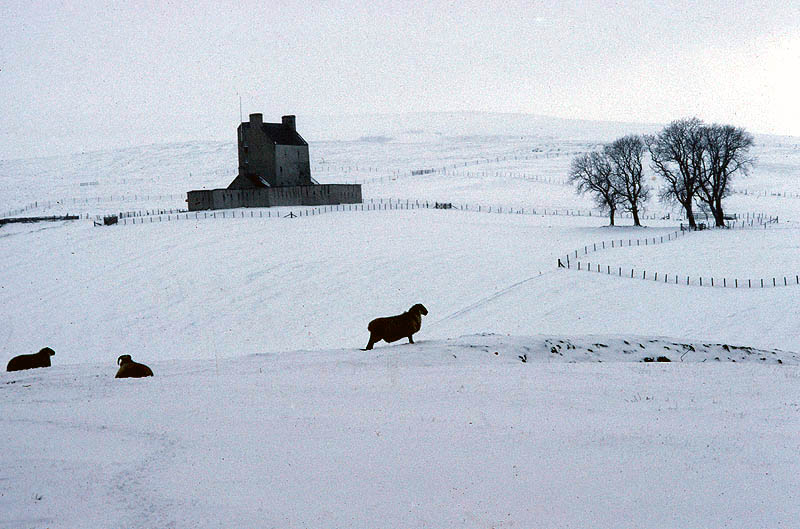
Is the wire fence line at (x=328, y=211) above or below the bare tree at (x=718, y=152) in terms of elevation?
below

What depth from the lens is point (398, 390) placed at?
13898 millimetres

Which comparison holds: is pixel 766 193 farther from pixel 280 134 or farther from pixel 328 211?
pixel 280 134

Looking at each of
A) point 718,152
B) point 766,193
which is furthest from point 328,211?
point 766,193

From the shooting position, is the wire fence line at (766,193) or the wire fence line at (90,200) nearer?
the wire fence line at (766,193)

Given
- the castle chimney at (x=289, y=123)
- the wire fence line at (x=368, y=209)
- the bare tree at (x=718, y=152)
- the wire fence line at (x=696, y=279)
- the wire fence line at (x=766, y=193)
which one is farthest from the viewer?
the wire fence line at (x=766, y=193)

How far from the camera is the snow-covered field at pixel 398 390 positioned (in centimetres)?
898

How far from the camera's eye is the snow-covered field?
8.98 meters

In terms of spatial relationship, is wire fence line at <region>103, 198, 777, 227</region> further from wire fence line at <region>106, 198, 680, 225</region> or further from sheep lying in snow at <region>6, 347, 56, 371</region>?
sheep lying in snow at <region>6, 347, 56, 371</region>

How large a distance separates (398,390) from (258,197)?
190 ft

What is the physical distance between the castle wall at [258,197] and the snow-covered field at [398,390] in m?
21.0

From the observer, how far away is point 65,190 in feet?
330

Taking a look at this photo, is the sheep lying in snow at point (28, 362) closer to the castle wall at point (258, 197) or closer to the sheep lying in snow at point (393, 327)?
the sheep lying in snow at point (393, 327)

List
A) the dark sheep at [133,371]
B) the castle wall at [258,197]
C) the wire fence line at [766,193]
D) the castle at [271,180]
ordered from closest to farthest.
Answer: the dark sheep at [133,371] < the castle wall at [258,197] < the castle at [271,180] < the wire fence line at [766,193]

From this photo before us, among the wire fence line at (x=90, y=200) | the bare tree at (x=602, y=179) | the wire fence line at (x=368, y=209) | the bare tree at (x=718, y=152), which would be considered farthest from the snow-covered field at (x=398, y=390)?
the wire fence line at (x=90, y=200)
